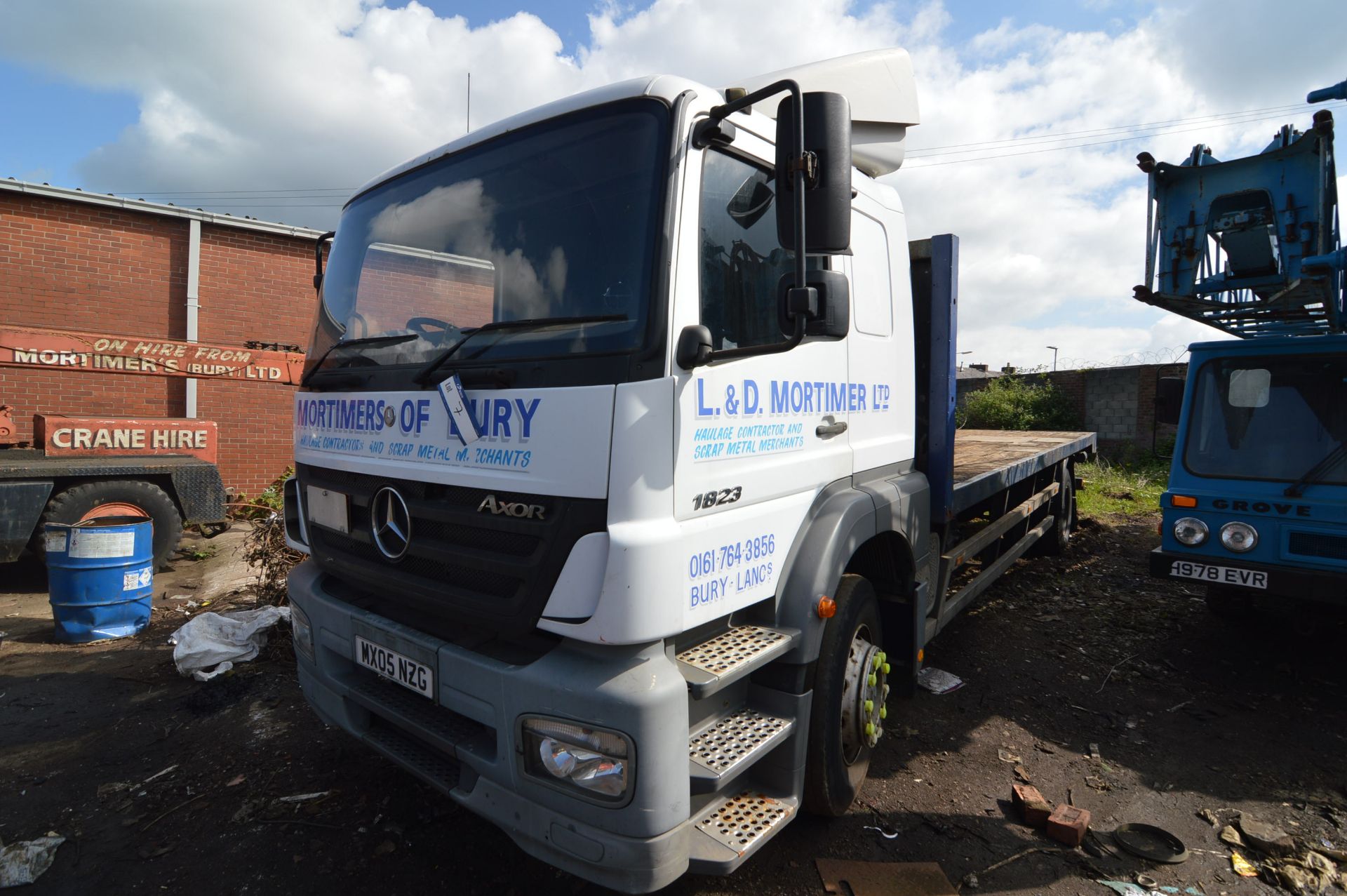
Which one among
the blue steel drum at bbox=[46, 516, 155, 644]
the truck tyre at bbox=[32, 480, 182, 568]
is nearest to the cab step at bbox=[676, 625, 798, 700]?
the blue steel drum at bbox=[46, 516, 155, 644]

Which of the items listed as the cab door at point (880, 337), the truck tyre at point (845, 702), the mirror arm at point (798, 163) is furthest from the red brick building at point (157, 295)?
the mirror arm at point (798, 163)

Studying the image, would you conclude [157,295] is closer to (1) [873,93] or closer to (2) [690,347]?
(1) [873,93]

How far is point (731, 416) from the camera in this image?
2189mm

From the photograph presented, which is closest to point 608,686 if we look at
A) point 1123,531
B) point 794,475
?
point 794,475

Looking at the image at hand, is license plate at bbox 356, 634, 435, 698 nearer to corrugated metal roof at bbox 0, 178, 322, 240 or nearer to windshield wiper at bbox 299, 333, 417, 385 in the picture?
windshield wiper at bbox 299, 333, 417, 385

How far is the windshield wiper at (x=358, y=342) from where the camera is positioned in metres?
2.58

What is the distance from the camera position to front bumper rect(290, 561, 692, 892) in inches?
72.0

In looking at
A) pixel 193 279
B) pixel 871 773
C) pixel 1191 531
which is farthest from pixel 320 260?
pixel 193 279

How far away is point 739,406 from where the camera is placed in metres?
2.22

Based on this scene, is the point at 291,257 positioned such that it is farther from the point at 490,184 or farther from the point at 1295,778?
the point at 1295,778

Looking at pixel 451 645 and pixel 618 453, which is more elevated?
pixel 618 453

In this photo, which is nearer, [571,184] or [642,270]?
[642,270]

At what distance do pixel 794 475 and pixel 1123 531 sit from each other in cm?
792

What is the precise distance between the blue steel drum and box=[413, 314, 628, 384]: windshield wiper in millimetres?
3961
